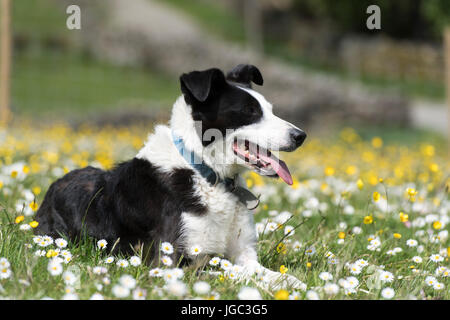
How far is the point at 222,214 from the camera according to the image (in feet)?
10.7

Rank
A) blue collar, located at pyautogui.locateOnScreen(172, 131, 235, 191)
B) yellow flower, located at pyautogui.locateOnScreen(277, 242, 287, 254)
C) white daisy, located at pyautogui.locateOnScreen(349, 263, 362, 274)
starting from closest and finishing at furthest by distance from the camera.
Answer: white daisy, located at pyautogui.locateOnScreen(349, 263, 362, 274)
blue collar, located at pyautogui.locateOnScreen(172, 131, 235, 191)
yellow flower, located at pyautogui.locateOnScreen(277, 242, 287, 254)

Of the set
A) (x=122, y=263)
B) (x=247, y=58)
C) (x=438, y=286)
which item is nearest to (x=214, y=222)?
Answer: (x=122, y=263)

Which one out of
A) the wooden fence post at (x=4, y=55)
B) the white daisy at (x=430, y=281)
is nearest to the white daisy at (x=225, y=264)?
the white daisy at (x=430, y=281)

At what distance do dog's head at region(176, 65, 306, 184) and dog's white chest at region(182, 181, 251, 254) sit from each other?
0.15 metres

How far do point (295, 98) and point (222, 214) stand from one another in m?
10.3

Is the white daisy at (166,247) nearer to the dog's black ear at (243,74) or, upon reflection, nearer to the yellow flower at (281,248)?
the yellow flower at (281,248)

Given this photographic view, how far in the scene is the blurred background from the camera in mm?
14034

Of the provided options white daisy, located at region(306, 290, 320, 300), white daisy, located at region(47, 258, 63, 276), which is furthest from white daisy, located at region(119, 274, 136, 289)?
white daisy, located at region(306, 290, 320, 300)

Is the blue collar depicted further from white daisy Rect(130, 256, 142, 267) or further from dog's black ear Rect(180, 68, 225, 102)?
white daisy Rect(130, 256, 142, 267)

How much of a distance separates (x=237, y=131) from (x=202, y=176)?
13.0 inches

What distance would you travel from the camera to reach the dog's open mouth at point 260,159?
320cm

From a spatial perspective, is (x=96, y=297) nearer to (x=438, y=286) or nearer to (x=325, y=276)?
(x=325, y=276)

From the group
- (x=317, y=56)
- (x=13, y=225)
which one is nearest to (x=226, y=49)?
(x=317, y=56)

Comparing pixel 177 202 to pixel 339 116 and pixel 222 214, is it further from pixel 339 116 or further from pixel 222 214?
pixel 339 116
